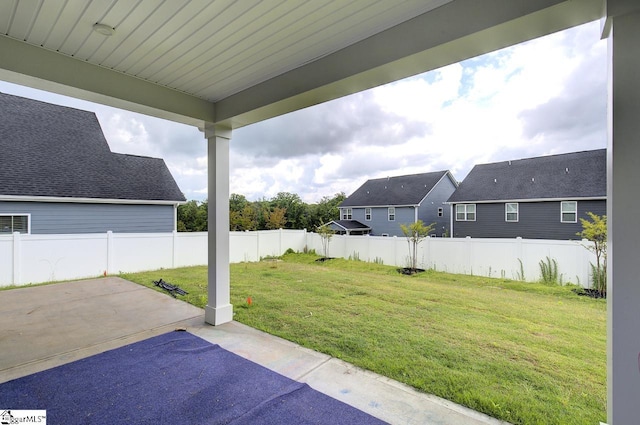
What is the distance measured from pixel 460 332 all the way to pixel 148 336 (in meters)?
3.84

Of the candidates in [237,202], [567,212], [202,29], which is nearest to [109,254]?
[202,29]

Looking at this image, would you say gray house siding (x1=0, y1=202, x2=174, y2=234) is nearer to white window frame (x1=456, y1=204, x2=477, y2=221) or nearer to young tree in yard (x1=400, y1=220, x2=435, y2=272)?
young tree in yard (x1=400, y1=220, x2=435, y2=272)

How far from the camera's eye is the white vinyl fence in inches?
252

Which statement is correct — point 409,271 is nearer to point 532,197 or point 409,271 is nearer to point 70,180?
point 532,197

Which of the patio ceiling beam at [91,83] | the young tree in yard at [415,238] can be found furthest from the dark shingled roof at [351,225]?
the patio ceiling beam at [91,83]

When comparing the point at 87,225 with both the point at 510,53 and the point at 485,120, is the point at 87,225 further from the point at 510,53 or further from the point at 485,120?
the point at 485,120

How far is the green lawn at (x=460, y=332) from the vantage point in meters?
2.33

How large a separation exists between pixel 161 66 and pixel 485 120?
12.3 metres

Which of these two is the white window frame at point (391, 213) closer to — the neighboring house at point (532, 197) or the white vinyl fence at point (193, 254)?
the neighboring house at point (532, 197)

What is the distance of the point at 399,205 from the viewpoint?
15.9 meters

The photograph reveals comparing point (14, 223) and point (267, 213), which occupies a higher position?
point (267, 213)

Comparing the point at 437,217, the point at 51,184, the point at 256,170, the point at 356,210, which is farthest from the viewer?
the point at 256,170

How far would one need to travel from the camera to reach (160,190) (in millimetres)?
10047

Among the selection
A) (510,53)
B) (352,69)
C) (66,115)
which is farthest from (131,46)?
(66,115)
